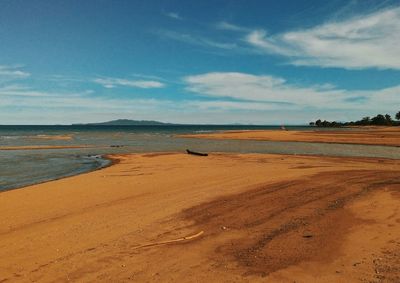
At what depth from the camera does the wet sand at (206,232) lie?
714cm

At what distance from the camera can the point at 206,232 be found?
9.59 m

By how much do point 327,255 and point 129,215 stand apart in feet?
19.1

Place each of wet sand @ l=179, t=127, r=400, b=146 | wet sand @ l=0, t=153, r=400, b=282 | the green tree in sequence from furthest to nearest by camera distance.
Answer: the green tree, wet sand @ l=179, t=127, r=400, b=146, wet sand @ l=0, t=153, r=400, b=282

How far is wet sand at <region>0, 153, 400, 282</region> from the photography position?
7.14m

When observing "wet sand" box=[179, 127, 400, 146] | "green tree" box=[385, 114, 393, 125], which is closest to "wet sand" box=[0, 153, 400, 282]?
"wet sand" box=[179, 127, 400, 146]

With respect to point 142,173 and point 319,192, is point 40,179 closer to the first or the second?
point 142,173

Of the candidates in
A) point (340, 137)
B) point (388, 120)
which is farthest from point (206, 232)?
point (388, 120)

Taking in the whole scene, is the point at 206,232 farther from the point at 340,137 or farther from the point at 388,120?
the point at 388,120

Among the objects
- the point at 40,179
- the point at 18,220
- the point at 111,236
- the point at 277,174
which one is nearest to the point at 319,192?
the point at 277,174

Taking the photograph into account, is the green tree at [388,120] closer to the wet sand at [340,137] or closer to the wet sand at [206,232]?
the wet sand at [340,137]

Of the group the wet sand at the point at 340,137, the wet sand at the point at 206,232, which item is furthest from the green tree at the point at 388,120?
the wet sand at the point at 206,232

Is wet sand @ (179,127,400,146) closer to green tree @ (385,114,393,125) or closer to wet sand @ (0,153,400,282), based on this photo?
wet sand @ (0,153,400,282)

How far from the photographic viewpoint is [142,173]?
2136 cm

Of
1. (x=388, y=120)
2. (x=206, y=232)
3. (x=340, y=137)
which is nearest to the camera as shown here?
(x=206, y=232)
